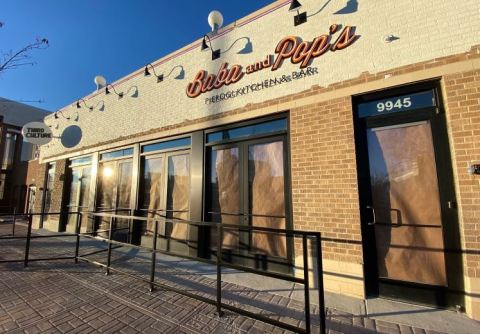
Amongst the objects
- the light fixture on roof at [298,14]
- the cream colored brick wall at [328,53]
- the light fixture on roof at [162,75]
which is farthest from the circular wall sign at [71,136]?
the light fixture on roof at [298,14]

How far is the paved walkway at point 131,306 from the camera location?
276 centimetres

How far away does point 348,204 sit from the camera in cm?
378

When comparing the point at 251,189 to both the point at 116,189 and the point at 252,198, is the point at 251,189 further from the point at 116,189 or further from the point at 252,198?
the point at 116,189

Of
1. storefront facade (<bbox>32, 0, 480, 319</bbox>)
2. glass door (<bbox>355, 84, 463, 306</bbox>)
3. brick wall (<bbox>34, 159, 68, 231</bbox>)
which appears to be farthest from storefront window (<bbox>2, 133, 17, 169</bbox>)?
glass door (<bbox>355, 84, 463, 306</bbox>)

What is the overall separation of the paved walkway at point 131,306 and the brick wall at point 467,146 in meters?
0.85

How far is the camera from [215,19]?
19.2ft

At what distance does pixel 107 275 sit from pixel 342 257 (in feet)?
12.3

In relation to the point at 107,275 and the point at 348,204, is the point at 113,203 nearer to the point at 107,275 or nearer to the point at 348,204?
the point at 107,275

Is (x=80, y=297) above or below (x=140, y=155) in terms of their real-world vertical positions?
→ below

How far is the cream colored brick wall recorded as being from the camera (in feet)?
11.4

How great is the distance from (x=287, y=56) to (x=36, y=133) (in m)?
10.2

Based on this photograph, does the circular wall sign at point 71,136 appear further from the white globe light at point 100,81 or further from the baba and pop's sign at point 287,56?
the baba and pop's sign at point 287,56

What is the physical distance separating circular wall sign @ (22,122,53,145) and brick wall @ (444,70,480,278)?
40.3 ft

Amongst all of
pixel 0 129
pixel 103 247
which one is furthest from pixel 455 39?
pixel 0 129
